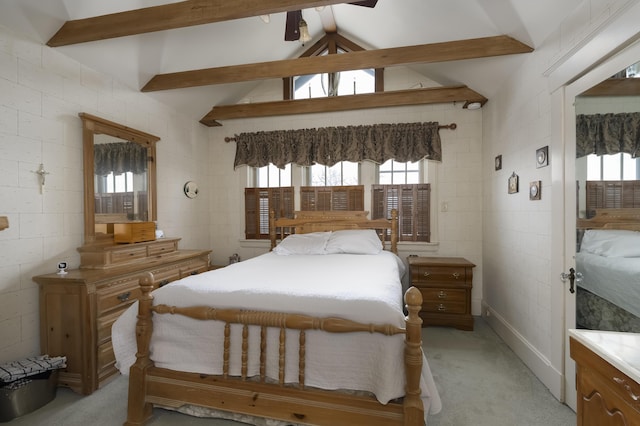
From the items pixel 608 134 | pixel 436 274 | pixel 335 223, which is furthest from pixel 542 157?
pixel 335 223

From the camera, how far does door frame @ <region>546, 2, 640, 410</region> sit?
173 cm

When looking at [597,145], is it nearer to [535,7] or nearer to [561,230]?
[561,230]

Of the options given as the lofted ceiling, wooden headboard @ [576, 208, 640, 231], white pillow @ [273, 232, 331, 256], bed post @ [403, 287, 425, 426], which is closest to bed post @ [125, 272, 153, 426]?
bed post @ [403, 287, 425, 426]

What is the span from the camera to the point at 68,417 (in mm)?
1933

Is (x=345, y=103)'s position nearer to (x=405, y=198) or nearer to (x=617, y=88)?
(x=405, y=198)

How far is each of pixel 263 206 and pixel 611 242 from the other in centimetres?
373

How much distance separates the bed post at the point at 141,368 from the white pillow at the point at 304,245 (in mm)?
1767

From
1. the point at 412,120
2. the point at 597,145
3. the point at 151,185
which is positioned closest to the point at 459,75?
the point at 412,120

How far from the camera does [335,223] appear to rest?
158 inches

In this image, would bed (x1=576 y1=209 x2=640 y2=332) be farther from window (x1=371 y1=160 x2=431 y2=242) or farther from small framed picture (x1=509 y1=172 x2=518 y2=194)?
window (x1=371 y1=160 x2=431 y2=242)

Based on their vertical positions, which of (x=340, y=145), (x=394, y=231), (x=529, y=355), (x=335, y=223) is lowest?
(x=529, y=355)

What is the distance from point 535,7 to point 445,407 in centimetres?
295

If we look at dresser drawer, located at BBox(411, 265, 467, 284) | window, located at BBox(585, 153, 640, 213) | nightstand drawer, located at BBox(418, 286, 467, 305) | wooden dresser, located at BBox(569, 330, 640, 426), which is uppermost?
window, located at BBox(585, 153, 640, 213)

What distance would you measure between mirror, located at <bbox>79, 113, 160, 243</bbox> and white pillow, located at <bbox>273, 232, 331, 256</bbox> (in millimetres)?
1591
